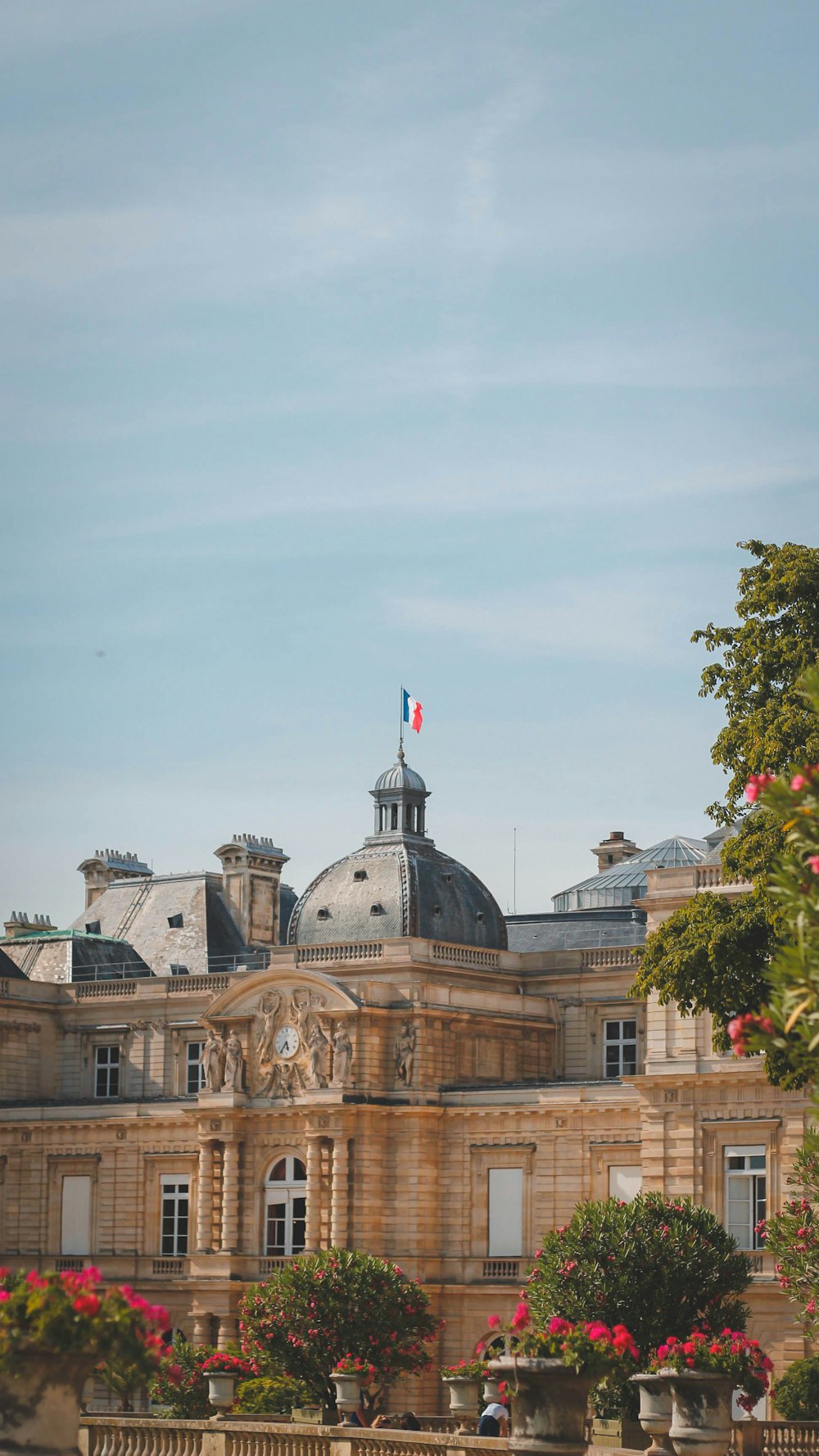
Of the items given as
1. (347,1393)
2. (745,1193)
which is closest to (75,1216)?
(745,1193)

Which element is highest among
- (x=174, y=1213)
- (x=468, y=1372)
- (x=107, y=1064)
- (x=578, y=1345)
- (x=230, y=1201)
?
(x=107, y=1064)

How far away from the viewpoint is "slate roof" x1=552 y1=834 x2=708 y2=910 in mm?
77000

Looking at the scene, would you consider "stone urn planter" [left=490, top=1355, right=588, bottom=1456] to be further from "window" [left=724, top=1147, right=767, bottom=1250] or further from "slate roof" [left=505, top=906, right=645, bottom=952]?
"slate roof" [left=505, top=906, right=645, bottom=952]

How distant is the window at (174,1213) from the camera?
225ft

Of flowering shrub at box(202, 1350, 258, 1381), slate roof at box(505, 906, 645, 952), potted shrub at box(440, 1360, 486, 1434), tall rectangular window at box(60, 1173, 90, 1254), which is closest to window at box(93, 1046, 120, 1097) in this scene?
tall rectangular window at box(60, 1173, 90, 1254)

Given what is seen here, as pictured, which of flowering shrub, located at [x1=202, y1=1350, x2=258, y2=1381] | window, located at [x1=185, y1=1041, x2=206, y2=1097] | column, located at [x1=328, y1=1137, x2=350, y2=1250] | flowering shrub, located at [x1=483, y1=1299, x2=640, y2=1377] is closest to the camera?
flowering shrub, located at [x1=483, y1=1299, x2=640, y2=1377]

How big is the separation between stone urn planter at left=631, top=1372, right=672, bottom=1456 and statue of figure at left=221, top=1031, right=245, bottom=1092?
3231 cm

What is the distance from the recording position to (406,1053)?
6406cm

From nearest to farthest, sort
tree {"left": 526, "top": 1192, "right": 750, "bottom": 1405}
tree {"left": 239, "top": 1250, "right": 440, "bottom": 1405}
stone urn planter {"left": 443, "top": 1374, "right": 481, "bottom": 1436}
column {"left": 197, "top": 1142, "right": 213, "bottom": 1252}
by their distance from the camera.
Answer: stone urn planter {"left": 443, "top": 1374, "right": 481, "bottom": 1436}
tree {"left": 526, "top": 1192, "right": 750, "bottom": 1405}
tree {"left": 239, "top": 1250, "right": 440, "bottom": 1405}
column {"left": 197, "top": 1142, "right": 213, "bottom": 1252}

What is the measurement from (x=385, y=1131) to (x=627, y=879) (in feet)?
55.2

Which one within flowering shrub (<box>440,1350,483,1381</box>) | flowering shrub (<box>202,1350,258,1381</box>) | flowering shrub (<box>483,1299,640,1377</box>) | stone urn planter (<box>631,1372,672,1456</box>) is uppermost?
flowering shrub (<box>483,1299,640,1377</box>)

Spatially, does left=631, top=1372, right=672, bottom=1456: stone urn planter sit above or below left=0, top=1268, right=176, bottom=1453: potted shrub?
below

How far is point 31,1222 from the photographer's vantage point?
71.2 metres

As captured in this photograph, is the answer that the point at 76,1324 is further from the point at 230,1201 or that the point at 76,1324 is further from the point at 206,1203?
the point at 206,1203
